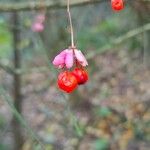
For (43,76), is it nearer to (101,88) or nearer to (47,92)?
(47,92)

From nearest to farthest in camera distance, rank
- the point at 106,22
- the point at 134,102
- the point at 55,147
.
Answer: the point at 55,147
the point at 134,102
the point at 106,22

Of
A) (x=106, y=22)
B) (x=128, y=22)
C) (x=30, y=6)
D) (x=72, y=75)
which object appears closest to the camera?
(x=72, y=75)

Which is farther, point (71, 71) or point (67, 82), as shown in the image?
point (71, 71)

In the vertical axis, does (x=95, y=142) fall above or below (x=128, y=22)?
below

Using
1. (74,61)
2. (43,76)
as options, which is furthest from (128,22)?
(74,61)
